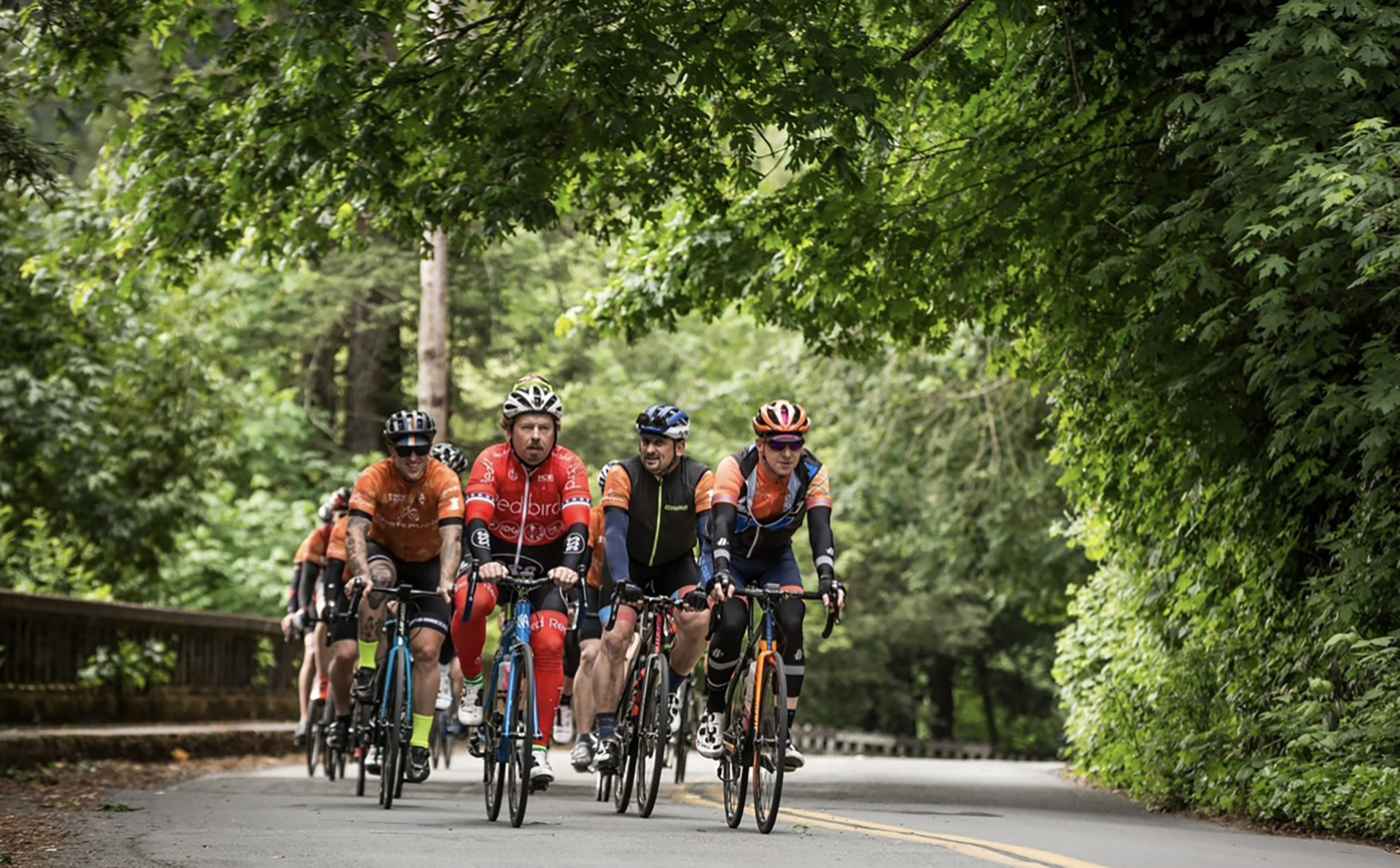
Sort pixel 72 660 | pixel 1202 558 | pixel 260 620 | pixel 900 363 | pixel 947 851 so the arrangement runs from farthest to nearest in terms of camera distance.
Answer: pixel 900 363 < pixel 260 620 < pixel 72 660 < pixel 1202 558 < pixel 947 851

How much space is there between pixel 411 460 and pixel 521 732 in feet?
8.49

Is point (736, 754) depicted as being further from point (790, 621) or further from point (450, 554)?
point (450, 554)

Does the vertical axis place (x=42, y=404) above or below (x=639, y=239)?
below

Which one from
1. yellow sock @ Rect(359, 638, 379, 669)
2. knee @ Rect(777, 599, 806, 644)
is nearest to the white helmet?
knee @ Rect(777, 599, 806, 644)

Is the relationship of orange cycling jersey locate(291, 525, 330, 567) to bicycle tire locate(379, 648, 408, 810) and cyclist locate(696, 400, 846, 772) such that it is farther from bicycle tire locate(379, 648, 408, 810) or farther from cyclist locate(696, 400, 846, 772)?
cyclist locate(696, 400, 846, 772)

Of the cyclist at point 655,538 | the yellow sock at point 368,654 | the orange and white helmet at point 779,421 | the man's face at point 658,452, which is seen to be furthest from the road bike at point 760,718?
the yellow sock at point 368,654

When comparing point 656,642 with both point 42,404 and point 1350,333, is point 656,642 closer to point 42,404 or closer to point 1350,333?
point 1350,333

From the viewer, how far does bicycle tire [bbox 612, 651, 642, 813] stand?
11.3m

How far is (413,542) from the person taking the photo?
12328mm

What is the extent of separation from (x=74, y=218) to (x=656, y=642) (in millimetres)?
12057

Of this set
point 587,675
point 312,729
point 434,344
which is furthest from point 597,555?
point 434,344

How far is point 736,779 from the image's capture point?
10453 mm

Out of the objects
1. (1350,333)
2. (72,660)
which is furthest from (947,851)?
(72,660)

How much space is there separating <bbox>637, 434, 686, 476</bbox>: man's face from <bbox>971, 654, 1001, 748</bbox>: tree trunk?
40672 millimetres
